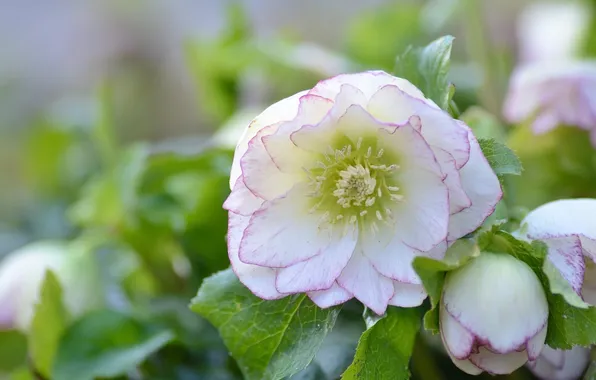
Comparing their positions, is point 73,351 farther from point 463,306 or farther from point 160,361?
point 463,306

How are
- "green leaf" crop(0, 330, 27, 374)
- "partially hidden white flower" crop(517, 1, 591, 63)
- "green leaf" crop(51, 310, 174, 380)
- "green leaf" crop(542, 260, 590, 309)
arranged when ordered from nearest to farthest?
1. "green leaf" crop(542, 260, 590, 309)
2. "green leaf" crop(51, 310, 174, 380)
3. "green leaf" crop(0, 330, 27, 374)
4. "partially hidden white flower" crop(517, 1, 591, 63)

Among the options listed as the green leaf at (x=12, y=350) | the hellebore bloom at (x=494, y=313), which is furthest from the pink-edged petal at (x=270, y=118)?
the green leaf at (x=12, y=350)

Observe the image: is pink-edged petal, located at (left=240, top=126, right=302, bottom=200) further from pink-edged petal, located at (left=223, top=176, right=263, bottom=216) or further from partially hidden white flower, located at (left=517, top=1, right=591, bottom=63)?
partially hidden white flower, located at (left=517, top=1, right=591, bottom=63)

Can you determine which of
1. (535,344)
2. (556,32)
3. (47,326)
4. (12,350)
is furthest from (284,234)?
(556,32)

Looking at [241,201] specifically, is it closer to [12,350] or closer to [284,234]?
[284,234]

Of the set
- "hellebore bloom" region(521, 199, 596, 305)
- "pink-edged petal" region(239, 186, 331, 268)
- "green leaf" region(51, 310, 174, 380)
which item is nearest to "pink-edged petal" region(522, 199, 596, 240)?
"hellebore bloom" region(521, 199, 596, 305)
